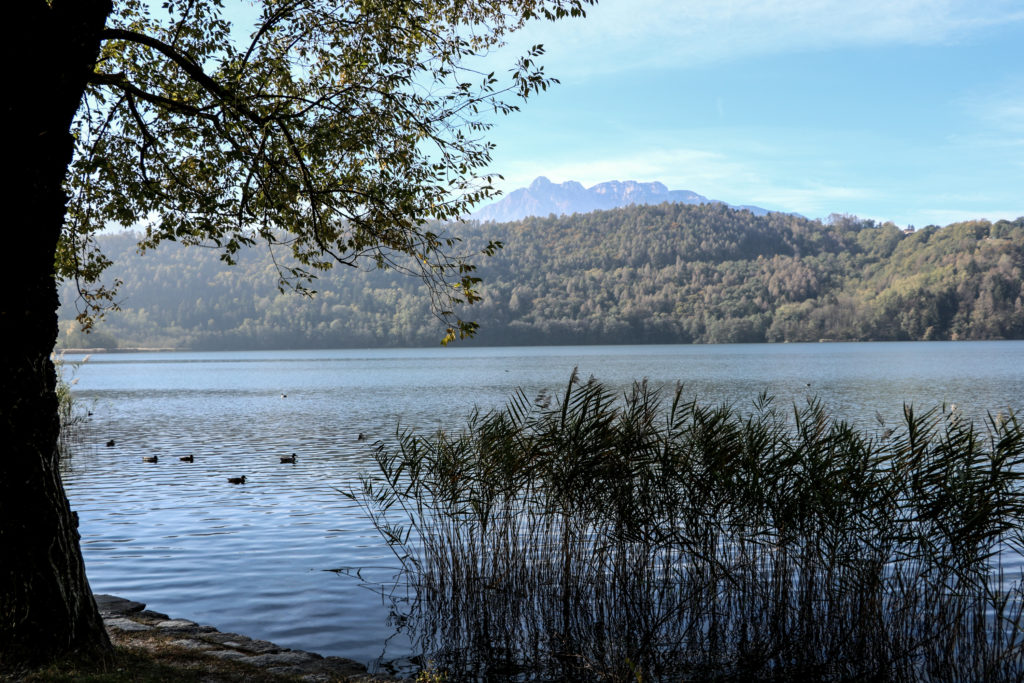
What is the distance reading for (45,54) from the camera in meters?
6.76

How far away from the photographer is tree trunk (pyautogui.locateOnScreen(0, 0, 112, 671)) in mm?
6598

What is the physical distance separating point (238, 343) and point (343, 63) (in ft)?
650

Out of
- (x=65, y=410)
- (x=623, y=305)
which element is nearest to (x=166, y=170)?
(x=65, y=410)

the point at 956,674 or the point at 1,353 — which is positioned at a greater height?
the point at 1,353

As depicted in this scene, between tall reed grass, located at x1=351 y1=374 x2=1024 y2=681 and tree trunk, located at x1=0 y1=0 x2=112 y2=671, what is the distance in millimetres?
3998

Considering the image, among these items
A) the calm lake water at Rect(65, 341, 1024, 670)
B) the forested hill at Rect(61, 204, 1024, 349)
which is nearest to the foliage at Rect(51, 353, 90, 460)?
the calm lake water at Rect(65, 341, 1024, 670)

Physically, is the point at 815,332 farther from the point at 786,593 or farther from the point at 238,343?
the point at 786,593

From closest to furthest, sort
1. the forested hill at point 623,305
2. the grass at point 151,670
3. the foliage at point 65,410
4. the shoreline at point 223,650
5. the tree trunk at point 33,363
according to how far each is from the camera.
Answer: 1. the grass at point 151,670
2. the tree trunk at point 33,363
3. the shoreline at point 223,650
4. the foliage at point 65,410
5. the forested hill at point 623,305

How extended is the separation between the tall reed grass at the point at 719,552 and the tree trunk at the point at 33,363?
4.00 meters

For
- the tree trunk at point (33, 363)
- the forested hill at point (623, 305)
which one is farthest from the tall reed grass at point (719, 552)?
the forested hill at point (623, 305)

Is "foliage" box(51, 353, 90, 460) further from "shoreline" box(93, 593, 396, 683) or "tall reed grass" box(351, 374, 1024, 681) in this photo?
"tall reed grass" box(351, 374, 1024, 681)

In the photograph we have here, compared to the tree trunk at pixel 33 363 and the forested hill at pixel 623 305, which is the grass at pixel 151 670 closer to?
the tree trunk at pixel 33 363

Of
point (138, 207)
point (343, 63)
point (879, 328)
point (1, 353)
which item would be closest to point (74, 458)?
point (138, 207)

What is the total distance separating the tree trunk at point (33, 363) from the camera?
660 cm
